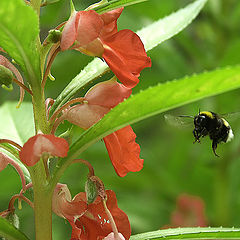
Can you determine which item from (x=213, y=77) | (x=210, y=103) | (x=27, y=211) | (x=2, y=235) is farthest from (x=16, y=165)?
(x=27, y=211)

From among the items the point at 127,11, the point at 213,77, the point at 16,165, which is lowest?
the point at 127,11

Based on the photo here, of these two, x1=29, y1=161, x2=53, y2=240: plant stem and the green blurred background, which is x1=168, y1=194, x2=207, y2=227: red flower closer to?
the green blurred background

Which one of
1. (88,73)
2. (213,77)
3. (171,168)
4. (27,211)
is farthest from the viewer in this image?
(171,168)

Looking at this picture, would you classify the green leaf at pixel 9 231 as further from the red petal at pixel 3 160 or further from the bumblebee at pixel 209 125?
the bumblebee at pixel 209 125

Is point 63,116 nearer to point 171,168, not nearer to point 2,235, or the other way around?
point 2,235

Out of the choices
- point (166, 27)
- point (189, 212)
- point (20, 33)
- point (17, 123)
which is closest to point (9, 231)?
point (20, 33)

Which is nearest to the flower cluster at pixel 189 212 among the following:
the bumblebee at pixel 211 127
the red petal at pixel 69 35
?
the bumblebee at pixel 211 127
